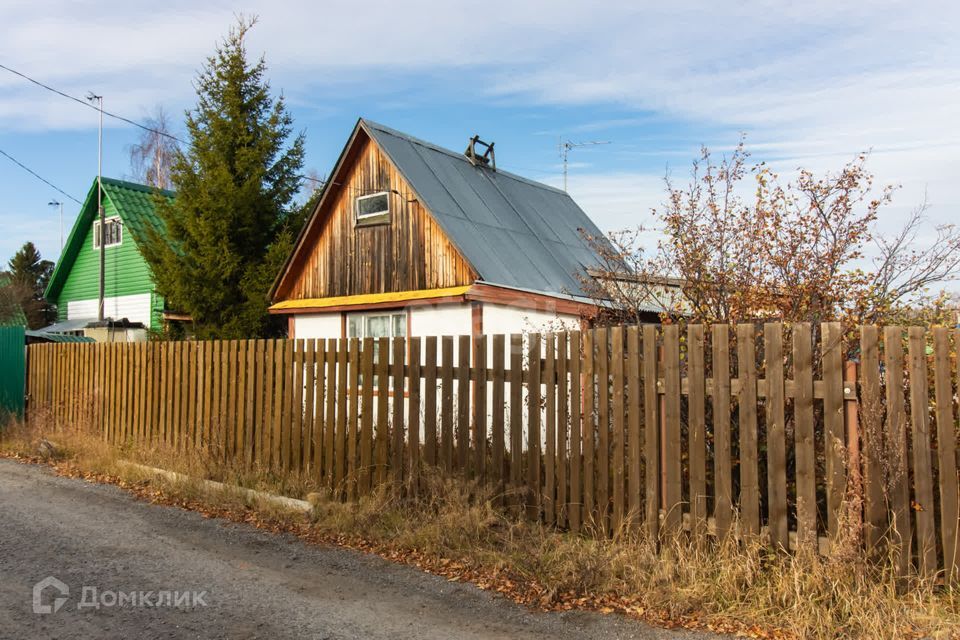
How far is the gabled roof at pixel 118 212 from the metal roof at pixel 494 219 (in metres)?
10.1

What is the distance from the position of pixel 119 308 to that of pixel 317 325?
1103cm

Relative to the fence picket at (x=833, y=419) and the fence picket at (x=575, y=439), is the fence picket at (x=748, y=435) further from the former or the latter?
the fence picket at (x=575, y=439)

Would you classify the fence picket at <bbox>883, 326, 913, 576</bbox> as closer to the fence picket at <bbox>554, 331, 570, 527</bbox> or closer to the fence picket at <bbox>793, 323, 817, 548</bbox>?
the fence picket at <bbox>793, 323, 817, 548</bbox>

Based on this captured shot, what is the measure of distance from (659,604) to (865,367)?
79.4 inches

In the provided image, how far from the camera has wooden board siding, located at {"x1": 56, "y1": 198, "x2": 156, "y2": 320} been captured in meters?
21.2

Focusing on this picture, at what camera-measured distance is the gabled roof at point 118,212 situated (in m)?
21.3

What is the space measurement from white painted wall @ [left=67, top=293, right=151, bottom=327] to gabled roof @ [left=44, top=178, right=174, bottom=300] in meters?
1.40

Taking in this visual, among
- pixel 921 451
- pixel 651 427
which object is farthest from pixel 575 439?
pixel 921 451

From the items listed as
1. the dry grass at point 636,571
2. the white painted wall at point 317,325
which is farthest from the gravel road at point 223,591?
the white painted wall at point 317,325

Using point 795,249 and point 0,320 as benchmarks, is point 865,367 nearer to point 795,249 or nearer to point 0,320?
point 795,249

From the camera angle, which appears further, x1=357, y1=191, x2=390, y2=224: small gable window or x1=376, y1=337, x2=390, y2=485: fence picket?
x1=357, y1=191, x2=390, y2=224: small gable window

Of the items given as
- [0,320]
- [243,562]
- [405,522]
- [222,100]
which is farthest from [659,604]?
[0,320]

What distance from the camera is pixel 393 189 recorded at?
13.2 meters

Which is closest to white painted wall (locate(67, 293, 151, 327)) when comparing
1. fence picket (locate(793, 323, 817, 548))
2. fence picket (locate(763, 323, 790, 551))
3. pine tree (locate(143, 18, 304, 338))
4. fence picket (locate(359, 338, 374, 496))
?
pine tree (locate(143, 18, 304, 338))
